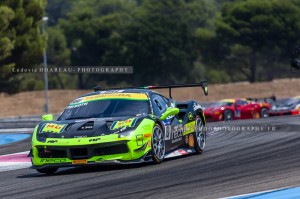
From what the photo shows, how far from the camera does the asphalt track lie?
8484 millimetres

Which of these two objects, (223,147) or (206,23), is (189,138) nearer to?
(223,147)

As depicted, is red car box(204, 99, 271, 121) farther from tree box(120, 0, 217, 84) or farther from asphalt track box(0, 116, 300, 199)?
tree box(120, 0, 217, 84)

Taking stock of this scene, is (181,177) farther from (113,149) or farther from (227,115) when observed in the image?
(227,115)

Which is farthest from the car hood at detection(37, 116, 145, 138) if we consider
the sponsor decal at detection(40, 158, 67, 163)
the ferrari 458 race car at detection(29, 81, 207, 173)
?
the sponsor decal at detection(40, 158, 67, 163)

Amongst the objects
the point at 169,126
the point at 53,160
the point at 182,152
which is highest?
the point at 169,126

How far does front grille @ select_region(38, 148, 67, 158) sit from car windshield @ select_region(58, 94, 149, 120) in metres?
1.05

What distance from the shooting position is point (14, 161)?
13.6 meters

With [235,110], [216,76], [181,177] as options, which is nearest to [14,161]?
[181,177]

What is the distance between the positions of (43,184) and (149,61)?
5218 cm

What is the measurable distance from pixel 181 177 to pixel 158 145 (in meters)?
1.78

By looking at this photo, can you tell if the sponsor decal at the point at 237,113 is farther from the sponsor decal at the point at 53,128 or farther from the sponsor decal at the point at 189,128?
the sponsor decal at the point at 53,128

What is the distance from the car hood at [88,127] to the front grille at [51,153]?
212mm

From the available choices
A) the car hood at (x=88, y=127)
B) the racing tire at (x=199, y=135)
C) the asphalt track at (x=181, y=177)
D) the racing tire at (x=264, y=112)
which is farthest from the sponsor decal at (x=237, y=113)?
the car hood at (x=88, y=127)

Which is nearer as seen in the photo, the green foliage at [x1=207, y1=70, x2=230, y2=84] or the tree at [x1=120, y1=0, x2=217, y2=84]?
the tree at [x1=120, y1=0, x2=217, y2=84]
